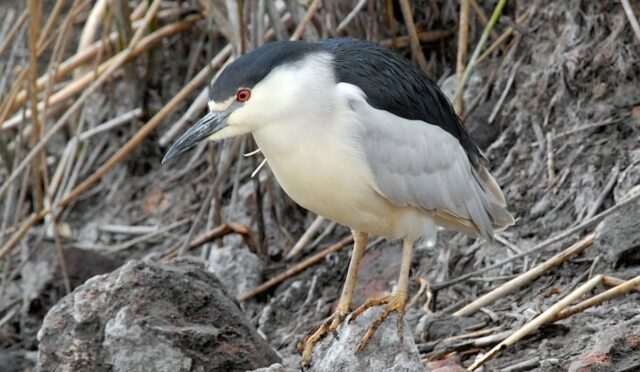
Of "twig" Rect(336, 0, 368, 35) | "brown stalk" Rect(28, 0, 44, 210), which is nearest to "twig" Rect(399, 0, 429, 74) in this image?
"twig" Rect(336, 0, 368, 35)

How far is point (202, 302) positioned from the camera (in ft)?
13.0

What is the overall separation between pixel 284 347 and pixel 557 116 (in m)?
1.74

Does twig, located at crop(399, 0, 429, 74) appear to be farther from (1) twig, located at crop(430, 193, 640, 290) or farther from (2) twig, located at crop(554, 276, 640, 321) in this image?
(2) twig, located at crop(554, 276, 640, 321)

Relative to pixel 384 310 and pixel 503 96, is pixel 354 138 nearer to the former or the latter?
pixel 384 310

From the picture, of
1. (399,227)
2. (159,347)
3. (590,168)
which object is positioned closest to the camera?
(159,347)

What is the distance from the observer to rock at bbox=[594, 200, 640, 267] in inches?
168

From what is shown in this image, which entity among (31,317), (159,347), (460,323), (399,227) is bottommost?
(31,317)

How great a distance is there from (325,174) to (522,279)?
1218 millimetres

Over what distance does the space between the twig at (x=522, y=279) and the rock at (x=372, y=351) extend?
84 centimetres

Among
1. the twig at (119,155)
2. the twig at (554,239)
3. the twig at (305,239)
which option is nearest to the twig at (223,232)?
the twig at (305,239)

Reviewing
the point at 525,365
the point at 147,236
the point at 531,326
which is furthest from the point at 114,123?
the point at 525,365

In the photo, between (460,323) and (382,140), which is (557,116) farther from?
(382,140)

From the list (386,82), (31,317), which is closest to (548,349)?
(386,82)

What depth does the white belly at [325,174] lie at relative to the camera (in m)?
3.70
